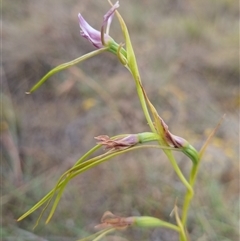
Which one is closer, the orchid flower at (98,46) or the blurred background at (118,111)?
the orchid flower at (98,46)

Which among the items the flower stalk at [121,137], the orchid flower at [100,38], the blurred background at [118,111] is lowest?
the blurred background at [118,111]

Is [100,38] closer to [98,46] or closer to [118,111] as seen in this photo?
[98,46]

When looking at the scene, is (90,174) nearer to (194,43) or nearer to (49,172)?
(49,172)

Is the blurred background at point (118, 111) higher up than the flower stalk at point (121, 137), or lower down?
lower down

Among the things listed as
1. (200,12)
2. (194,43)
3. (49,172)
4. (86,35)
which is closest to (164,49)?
(194,43)

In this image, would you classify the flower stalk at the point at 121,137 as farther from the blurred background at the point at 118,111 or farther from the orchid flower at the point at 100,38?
the blurred background at the point at 118,111

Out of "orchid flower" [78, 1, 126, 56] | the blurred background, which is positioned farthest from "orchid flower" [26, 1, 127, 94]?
the blurred background

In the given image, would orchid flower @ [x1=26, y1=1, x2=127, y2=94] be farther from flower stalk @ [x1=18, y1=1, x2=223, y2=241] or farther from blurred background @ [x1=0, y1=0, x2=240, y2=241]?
blurred background @ [x1=0, y1=0, x2=240, y2=241]

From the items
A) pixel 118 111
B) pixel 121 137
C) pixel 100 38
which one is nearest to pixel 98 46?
pixel 100 38

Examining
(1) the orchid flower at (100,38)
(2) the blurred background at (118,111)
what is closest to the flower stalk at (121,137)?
(1) the orchid flower at (100,38)
